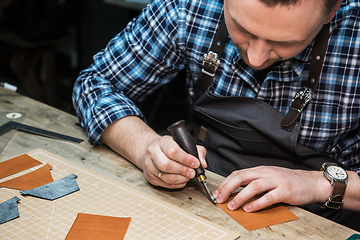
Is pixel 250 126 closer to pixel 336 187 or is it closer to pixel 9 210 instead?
pixel 336 187

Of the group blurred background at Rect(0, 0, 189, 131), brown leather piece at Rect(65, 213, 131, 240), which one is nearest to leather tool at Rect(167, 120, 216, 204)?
brown leather piece at Rect(65, 213, 131, 240)

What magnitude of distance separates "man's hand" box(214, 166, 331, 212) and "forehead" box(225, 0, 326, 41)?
1.18 ft

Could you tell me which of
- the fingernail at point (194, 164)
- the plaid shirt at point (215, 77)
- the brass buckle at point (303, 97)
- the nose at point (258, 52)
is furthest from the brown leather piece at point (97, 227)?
the brass buckle at point (303, 97)

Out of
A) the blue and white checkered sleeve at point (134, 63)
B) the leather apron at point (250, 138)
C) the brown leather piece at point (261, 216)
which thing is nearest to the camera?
the brown leather piece at point (261, 216)

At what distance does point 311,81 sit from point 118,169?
0.67 metres

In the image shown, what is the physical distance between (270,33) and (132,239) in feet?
1.89

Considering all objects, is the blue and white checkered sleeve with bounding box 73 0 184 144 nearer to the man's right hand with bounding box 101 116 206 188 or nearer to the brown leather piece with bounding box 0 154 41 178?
the man's right hand with bounding box 101 116 206 188

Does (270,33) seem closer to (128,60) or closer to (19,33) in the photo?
(128,60)

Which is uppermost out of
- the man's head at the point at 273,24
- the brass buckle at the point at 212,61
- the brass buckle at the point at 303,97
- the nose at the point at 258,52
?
the man's head at the point at 273,24

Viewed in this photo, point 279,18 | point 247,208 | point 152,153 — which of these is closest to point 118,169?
point 152,153

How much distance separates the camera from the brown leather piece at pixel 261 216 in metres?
0.85

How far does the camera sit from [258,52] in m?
0.93

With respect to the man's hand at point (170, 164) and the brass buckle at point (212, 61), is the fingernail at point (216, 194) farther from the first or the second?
the brass buckle at point (212, 61)

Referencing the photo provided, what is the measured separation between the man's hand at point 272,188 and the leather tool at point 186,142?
0.03 m
